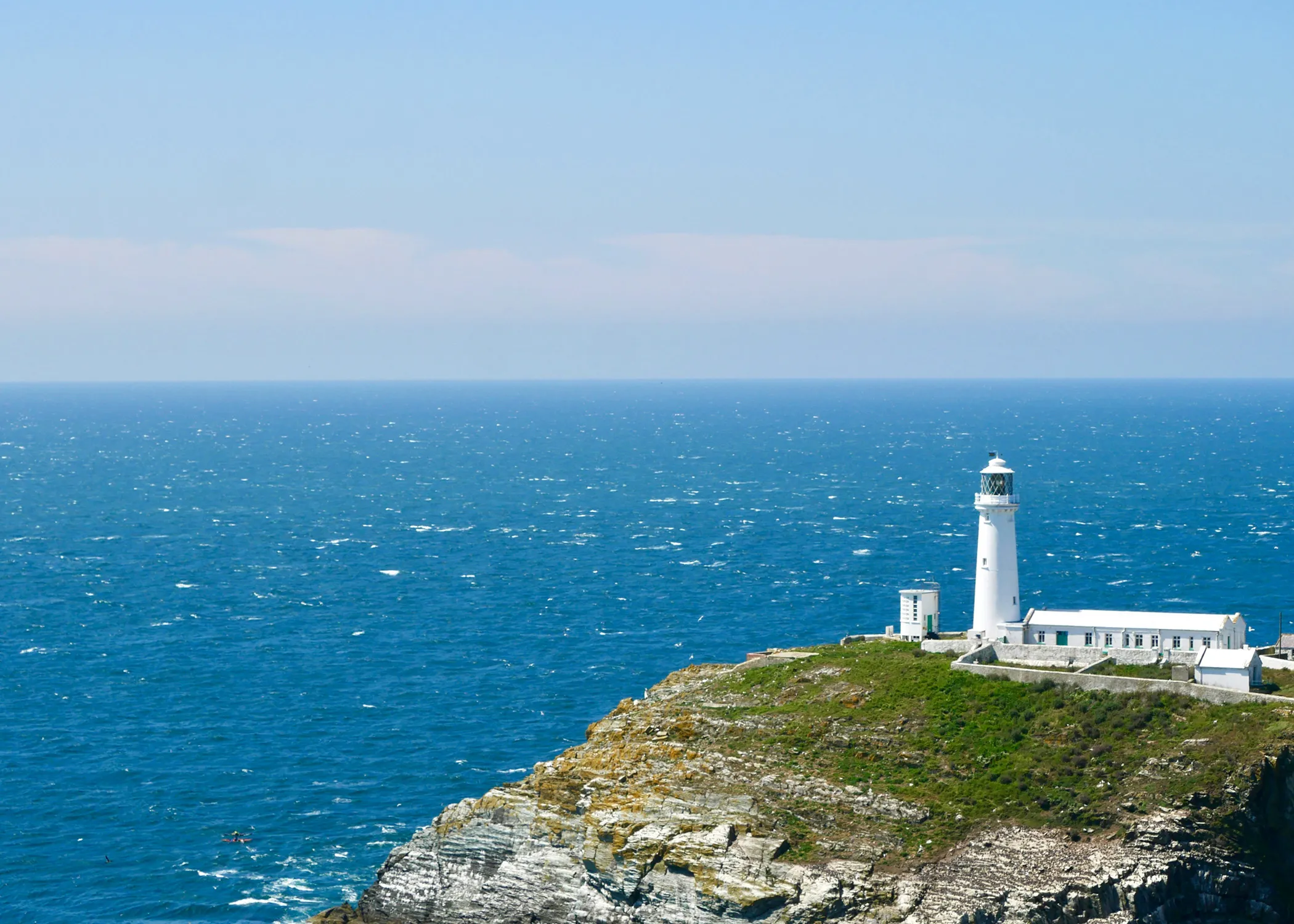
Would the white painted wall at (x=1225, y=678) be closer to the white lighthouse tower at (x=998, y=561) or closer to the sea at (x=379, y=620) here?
the white lighthouse tower at (x=998, y=561)

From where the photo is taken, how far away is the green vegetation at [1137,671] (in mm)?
56406

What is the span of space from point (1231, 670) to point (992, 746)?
10.00m

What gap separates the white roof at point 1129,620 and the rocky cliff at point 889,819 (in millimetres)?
7206

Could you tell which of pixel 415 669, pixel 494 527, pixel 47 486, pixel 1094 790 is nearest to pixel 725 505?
pixel 494 527

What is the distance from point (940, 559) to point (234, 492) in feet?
344

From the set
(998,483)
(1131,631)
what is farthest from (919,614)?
(1131,631)

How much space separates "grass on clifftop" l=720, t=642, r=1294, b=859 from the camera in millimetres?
48312

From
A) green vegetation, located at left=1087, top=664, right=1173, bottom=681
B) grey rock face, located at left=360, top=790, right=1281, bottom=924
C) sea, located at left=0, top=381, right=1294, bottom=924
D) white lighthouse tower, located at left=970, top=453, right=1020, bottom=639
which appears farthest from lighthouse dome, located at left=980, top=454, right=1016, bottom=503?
sea, located at left=0, top=381, right=1294, bottom=924

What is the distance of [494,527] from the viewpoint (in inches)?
6102

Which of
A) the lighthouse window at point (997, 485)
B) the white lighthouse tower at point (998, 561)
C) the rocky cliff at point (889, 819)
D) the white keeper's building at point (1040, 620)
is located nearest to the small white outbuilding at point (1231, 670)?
the rocky cliff at point (889, 819)

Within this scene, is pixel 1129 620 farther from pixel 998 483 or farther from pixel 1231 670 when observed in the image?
pixel 998 483

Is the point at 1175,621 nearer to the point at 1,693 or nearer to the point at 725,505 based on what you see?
the point at 1,693

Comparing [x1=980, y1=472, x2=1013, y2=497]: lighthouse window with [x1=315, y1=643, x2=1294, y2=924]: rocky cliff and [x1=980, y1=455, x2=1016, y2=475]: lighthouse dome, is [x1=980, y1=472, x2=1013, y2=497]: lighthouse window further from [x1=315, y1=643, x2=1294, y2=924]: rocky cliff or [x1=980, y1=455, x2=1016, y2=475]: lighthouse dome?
[x1=315, y1=643, x2=1294, y2=924]: rocky cliff

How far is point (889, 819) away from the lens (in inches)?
1939
